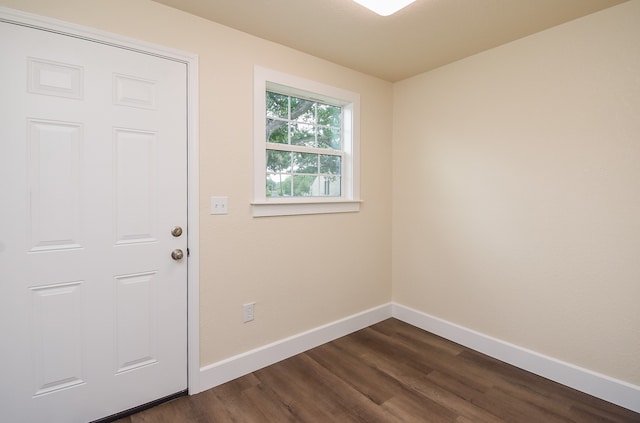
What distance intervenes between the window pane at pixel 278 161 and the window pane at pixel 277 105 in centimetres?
29

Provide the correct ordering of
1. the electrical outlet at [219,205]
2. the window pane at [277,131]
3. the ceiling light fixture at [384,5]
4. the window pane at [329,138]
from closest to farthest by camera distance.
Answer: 1. the ceiling light fixture at [384,5]
2. the electrical outlet at [219,205]
3. the window pane at [277,131]
4. the window pane at [329,138]

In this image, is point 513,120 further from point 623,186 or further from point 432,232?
point 432,232

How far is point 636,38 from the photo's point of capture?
1.76 m

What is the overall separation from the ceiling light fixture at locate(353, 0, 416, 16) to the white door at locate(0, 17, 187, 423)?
1160 mm

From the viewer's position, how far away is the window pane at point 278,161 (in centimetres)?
236

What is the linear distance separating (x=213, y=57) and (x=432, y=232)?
2.29 m

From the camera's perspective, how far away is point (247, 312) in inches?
86.7

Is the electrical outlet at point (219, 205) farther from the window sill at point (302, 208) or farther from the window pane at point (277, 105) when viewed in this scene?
the window pane at point (277, 105)

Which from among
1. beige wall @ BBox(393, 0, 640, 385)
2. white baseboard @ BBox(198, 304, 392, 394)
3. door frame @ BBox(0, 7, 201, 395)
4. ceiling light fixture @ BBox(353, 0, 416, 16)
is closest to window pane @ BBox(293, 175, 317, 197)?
door frame @ BBox(0, 7, 201, 395)

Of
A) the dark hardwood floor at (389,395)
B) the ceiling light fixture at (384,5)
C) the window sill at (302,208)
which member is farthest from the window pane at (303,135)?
the dark hardwood floor at (389,395)

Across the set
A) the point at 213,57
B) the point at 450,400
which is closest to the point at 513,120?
the point at 450,400

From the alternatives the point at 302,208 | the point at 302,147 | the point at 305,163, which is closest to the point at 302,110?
the point at 302,147

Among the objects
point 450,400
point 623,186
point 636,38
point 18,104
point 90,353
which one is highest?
point 636,38

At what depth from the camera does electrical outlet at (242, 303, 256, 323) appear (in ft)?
7.18
